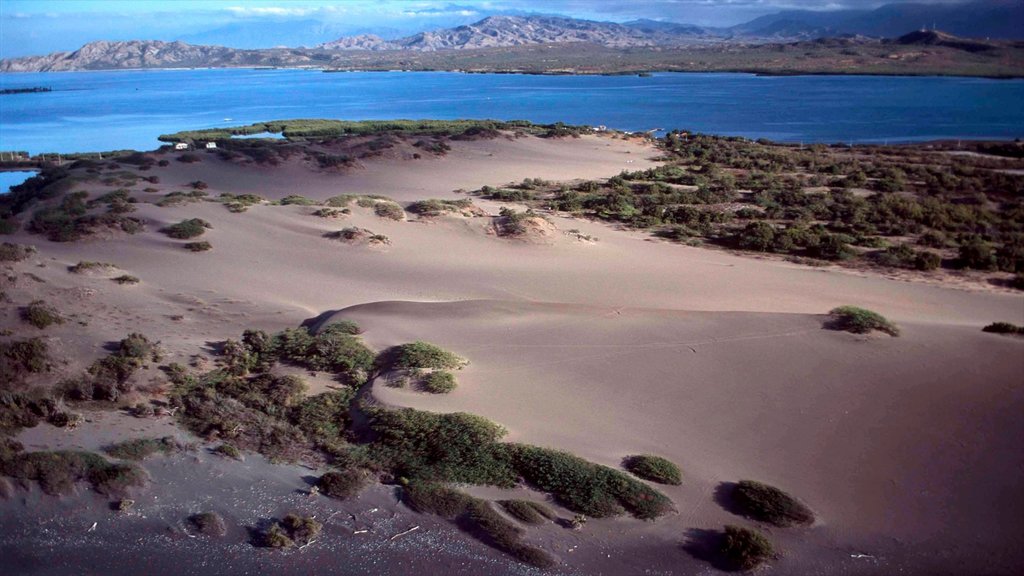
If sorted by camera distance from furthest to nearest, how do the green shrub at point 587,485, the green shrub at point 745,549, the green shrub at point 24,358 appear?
the green shrub at point 24,358 → the green shrub at point 587,485 → the green shrub at point 745,549

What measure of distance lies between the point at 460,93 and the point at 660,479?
348 ft

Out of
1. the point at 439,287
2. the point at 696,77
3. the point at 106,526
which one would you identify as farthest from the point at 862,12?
the point at 696,77

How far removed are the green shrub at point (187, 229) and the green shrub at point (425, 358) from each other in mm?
10785

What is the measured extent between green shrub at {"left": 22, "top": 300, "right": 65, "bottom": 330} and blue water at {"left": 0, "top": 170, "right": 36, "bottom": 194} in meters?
26.2

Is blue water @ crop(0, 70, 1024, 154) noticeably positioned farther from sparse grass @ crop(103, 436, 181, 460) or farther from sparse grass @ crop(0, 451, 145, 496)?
sparse grass @ crop(0, 451, 145, 496)

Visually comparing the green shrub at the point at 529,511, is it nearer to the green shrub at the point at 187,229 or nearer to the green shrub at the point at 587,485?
the green shrub at the point at 587,485

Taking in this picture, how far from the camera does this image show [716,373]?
11.2 metres

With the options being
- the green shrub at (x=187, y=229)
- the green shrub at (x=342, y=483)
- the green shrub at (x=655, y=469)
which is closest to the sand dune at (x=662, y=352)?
the green shrub at (x=655, y=469)

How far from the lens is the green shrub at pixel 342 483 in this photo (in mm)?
8133

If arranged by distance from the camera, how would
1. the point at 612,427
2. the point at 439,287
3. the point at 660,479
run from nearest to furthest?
the point at 660,479 → the point at 612,427 → the point at 439,287

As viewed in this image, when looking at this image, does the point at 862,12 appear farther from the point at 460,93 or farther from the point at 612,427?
the point at 460,93

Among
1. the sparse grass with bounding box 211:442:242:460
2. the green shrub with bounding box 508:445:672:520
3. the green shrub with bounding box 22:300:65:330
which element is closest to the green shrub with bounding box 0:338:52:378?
the green shrub with bounding box 22:300:65:330

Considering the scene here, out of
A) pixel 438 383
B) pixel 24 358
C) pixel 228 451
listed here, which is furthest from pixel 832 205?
pixel 24 358

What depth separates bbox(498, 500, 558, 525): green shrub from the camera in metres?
7.64
